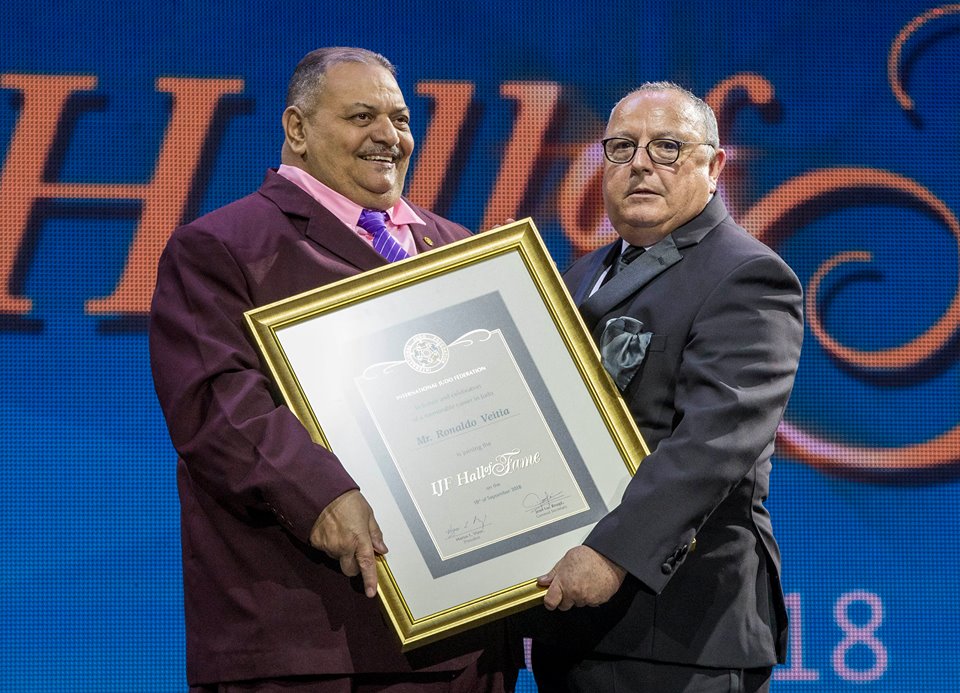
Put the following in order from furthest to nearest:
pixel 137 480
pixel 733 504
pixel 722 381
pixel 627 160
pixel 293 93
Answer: pixel 137 480 < pixel 293 93 < pixel 627 160 < pixel 733 504 < pixel 722 381

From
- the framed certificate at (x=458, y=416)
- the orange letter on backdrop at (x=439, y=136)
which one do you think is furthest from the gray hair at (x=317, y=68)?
the orange letter on backdrop at (x=439, y=136)

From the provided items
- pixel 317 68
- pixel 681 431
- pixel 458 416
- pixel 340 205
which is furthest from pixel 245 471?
pixel 317 68

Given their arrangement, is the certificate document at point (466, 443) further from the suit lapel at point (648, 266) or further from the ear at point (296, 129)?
the ear at point (296, 129)

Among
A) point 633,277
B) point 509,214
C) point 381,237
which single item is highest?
point 509,214

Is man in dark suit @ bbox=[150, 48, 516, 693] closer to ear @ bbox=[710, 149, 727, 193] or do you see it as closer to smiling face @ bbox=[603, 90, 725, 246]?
smiling face @ bbox=[603, 90, 725, 246]

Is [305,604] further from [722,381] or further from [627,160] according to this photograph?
[627,160]

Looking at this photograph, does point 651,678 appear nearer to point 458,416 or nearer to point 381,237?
point 458,416

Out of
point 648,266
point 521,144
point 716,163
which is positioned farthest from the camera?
point 521,144

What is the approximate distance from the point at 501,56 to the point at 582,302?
1.65m

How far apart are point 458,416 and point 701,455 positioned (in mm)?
396

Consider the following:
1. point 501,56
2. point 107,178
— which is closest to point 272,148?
point 107,178

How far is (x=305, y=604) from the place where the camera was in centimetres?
197

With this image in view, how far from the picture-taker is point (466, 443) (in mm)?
1911

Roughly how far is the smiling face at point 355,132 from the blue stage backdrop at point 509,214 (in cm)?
139
